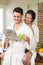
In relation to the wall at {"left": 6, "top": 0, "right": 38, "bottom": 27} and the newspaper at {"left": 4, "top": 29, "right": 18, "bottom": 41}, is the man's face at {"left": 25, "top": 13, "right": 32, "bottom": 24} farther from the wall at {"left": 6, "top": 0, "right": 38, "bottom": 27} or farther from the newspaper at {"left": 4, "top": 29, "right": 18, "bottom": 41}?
the newspaper at {"left": 4, "top": 29, "right": 18, "bottom": 41}

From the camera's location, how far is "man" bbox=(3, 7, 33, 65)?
206 cm

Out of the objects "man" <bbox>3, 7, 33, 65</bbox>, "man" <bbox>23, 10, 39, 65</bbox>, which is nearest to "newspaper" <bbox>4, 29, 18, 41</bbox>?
"man" <bbox>3, 7, 33, 65</bbox>

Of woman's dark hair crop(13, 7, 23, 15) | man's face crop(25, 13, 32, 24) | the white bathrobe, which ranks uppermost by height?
woman's dark hair crop(13, 7, 23, 15)

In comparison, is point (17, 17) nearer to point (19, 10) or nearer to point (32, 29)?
point (19, 10)

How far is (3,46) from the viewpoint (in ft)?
7.02

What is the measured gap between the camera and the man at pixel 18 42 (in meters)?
2.06

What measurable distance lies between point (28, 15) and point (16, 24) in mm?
169

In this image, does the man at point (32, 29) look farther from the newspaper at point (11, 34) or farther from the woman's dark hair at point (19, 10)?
the newspaper at point (11, 34)

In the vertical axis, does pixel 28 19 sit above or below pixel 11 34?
above

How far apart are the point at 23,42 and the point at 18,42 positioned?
5 centimetres

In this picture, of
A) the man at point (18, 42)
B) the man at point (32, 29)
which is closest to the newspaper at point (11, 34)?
the man at point (18, 42)

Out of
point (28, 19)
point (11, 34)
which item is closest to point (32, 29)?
point (28, 19)

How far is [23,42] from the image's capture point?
2059mm

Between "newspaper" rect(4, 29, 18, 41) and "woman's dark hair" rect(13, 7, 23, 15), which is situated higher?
"woman's dark hair" rect(13, 7, 23, 15)
